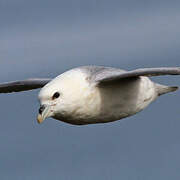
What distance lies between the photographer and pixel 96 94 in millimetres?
27156

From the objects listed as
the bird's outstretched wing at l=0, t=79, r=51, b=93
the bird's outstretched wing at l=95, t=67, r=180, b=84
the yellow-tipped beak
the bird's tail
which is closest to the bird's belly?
the bird's outstretched wing at l=95, t=67, r=180, b=84

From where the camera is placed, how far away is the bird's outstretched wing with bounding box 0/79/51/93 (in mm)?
30655

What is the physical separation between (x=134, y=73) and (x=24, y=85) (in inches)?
214

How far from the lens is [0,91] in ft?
105

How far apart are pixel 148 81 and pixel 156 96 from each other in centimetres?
83

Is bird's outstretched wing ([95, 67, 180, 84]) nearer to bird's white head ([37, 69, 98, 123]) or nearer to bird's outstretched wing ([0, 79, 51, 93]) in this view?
bird's white head ([37, 69, 98, 123])

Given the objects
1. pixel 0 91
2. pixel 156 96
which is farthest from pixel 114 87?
pixel 0 91

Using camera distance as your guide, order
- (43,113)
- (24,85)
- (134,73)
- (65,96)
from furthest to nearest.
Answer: (24,85), (134,73), (65,96), (43,113)

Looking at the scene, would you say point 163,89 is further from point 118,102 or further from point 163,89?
point 118,102

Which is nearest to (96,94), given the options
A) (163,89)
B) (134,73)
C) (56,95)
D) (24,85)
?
(134,73)

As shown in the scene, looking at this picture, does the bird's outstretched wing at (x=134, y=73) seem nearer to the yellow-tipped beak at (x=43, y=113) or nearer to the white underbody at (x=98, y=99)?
the white underbody at (x=98, y=99)

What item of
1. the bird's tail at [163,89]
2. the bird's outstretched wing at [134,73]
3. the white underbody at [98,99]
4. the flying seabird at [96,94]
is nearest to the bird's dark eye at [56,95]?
the flying seabird at [96,94]

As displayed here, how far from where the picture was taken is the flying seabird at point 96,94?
1023 inches

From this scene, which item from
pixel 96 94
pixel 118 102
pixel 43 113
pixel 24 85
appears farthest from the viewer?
pixel 24 85
